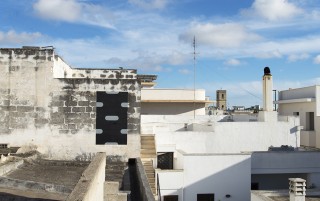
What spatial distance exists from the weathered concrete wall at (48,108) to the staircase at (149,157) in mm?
1121

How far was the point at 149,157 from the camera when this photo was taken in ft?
45.0

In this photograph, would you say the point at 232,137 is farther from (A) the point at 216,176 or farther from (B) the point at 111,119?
(B) the point at 111,119

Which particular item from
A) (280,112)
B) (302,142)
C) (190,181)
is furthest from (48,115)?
(280,112)

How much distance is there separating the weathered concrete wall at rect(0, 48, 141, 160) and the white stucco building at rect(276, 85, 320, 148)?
15311 millimetres

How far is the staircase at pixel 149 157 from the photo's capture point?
13073 mm

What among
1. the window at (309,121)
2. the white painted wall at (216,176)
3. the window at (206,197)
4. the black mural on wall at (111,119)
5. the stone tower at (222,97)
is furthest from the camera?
the stone tower at (222,97)

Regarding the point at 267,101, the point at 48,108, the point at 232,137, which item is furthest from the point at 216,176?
the point at 48,108

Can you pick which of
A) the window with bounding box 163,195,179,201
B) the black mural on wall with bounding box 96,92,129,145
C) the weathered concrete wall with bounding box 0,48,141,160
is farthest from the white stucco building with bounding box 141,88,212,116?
the weathered concrete wall with bounding box 0,48,141,160

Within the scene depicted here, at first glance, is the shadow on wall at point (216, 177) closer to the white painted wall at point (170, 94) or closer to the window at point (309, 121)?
the window at point (309, 121)

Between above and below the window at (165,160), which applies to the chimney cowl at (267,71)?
above

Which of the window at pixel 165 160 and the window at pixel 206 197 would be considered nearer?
the window at pixel 206 197

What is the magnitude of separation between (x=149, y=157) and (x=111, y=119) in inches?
89.2

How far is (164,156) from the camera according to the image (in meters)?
18.6

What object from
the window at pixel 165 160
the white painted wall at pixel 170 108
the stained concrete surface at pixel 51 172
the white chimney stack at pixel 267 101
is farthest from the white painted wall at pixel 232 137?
the stained concrete surface at pixel 51 172
